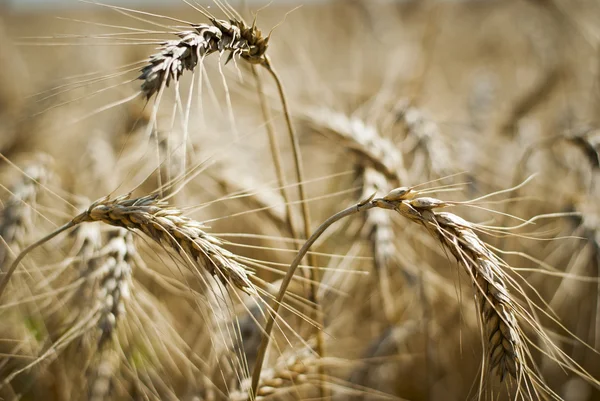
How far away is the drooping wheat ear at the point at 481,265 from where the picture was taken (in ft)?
2.71

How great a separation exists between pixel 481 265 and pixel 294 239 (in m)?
0.54

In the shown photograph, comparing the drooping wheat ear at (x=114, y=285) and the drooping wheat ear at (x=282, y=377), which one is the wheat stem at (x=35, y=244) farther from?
the drooping wheat ear at (x=282, y=377)

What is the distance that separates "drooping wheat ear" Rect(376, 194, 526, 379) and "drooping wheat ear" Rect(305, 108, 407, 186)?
2.02ft

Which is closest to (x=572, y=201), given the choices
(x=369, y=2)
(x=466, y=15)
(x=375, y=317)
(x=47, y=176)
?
(x=375, y=317)

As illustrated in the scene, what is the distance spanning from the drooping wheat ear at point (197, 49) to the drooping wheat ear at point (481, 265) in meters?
0.39

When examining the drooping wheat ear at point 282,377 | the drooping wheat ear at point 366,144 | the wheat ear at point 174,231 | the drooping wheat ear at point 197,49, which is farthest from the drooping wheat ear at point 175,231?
the drooping wheat ear at point 366,144

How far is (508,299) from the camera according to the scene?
32.8 inches

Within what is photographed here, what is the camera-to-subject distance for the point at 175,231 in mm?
896

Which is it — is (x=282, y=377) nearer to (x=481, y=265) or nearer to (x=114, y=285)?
(x=114, y=285)

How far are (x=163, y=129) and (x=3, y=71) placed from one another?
2.71 meters

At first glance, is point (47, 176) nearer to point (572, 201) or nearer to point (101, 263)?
point (101, 263)

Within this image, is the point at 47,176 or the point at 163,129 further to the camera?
the point at 163,129

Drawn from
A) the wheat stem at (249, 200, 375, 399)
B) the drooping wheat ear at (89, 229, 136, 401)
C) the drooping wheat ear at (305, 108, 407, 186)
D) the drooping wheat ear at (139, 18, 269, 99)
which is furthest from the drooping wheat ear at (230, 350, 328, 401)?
the drooping wheat ear at (139, 18, 269, 99)

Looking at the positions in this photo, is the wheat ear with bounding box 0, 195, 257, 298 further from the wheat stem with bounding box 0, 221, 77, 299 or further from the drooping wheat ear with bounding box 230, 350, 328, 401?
the drooping wheat ear with bounding box 230, 350, 328, 401
